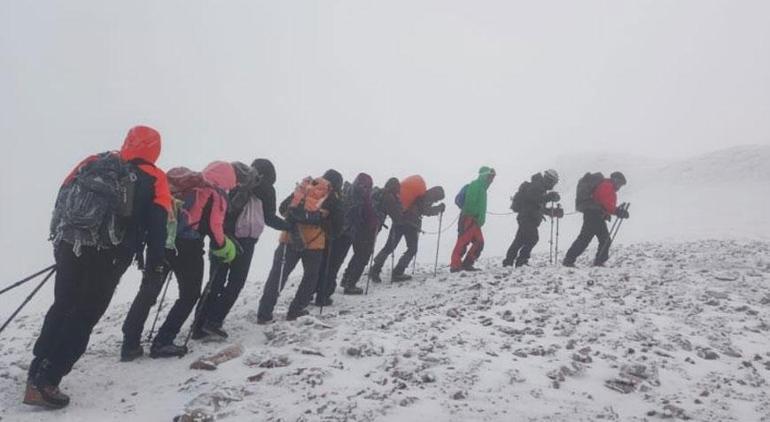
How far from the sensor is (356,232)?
443 inches

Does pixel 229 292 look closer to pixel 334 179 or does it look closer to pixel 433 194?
pixel 334 179

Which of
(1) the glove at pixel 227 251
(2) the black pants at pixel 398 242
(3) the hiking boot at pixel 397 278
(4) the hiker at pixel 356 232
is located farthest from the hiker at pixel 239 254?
(3) the hiking boot at pixel 397 278

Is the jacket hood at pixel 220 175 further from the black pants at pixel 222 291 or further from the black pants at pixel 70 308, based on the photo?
the black pants at pixel 70 308

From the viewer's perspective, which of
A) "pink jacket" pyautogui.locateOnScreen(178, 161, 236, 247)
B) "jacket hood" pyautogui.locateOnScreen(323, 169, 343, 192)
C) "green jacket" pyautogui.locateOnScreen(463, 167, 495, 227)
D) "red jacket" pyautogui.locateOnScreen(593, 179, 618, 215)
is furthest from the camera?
"red jacket" pyautogui.locateOnScreen(593, 179, 618, 215)

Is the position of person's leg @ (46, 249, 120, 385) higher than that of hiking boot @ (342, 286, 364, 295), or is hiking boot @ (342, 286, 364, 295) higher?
person's leg @ (46, 249, 120, 385)

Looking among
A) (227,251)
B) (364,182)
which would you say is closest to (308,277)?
(227,251)

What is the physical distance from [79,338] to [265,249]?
87995mm

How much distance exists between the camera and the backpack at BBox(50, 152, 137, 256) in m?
5.52

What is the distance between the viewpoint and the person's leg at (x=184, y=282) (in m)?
7.10

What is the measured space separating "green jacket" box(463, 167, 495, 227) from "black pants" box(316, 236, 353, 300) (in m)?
3.31

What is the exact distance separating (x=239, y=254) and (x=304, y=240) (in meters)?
1.26

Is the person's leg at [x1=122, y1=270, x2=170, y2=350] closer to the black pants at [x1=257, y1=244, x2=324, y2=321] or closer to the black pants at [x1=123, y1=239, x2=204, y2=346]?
the black pants at [x1=123, y1=239, x2=204, y2=346]

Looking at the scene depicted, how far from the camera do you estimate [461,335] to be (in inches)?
290

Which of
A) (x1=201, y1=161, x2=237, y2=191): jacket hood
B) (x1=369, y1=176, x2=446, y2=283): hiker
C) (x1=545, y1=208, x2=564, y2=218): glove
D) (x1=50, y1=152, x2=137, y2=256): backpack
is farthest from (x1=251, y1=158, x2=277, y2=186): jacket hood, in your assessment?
(x1=545, y1=208, x2=564, y2=218): glove
